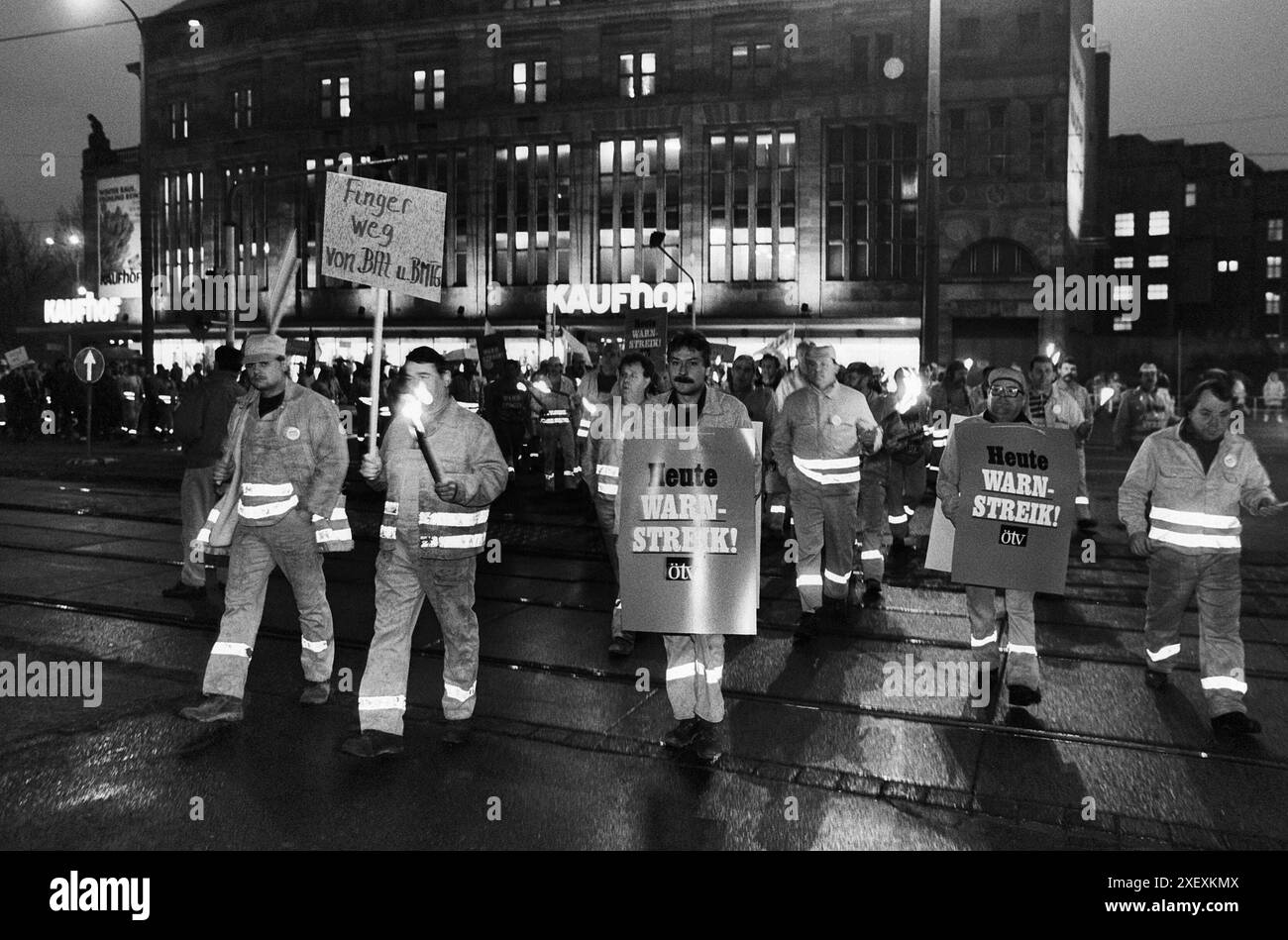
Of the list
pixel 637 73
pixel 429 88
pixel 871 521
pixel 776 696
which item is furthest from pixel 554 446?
pixel 429 88

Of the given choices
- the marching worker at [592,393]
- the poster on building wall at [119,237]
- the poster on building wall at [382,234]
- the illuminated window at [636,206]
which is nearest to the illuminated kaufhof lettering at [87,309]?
the poster on building wall at [119,237]

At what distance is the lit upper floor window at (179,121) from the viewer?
54.0 m

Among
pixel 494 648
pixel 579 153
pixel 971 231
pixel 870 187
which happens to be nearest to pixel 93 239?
pixel 579 153

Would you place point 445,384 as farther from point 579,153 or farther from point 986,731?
point 579,153

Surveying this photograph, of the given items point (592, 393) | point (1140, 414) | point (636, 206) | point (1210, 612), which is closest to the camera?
point (1210, 612)

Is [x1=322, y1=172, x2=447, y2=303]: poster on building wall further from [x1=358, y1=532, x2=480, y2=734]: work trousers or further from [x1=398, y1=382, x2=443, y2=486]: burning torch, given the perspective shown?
[x1=358, y1=532, x2=480, y2=734]: work trousers

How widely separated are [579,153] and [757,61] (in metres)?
7.84

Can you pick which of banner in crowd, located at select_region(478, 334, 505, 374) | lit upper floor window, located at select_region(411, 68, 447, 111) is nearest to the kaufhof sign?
lit upper floor window, located at select_region(411, 68, 447, 111)

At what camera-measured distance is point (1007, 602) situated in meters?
6.67

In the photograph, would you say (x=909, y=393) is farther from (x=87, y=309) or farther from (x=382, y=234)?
(x=87, y=309)

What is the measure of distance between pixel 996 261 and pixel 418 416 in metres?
39.0

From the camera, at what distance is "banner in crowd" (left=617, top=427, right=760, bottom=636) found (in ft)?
19.0

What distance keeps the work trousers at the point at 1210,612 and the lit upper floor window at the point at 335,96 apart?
159 ft

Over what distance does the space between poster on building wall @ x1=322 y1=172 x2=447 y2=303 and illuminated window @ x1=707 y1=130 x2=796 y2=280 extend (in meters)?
39.4
